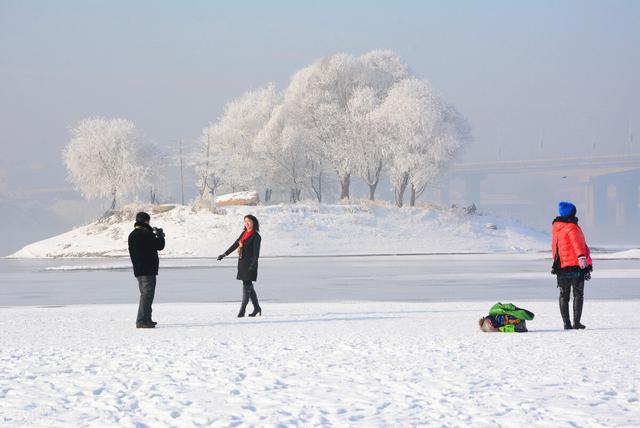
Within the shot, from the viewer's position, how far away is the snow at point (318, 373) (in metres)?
Answer: 7.72

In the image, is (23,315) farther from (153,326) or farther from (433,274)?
(433,274)

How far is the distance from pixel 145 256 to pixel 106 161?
225 ft

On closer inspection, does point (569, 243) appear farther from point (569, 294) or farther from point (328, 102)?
point (328, 102)

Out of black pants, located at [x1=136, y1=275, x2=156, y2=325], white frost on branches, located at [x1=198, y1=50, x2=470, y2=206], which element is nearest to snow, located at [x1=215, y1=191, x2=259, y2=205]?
white frost on branches, located at [x1=198, y1=50, x2=470, y2=206]

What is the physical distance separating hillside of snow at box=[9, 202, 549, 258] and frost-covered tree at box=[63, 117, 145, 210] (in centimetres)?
1217

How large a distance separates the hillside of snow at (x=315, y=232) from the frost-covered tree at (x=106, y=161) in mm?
12167

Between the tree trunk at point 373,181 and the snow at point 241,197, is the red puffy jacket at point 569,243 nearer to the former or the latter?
the snow at point 241,197

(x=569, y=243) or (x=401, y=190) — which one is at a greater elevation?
(x=401, y=190)

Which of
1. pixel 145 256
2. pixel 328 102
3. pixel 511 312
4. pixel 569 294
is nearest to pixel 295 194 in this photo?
pixel 328 102

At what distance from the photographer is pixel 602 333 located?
13477 mm

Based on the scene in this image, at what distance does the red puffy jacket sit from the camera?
1338 cm

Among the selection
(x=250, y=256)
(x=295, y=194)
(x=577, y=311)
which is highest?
(x=295, y=194)

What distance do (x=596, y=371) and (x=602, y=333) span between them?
3.85 metres

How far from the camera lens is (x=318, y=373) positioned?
385 inches
